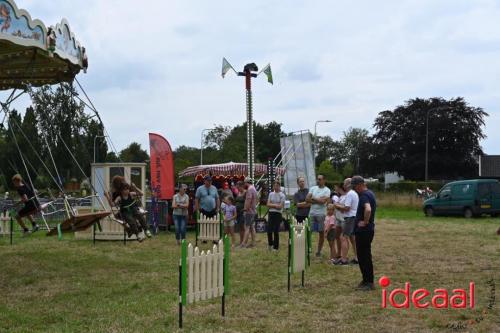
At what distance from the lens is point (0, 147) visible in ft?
147

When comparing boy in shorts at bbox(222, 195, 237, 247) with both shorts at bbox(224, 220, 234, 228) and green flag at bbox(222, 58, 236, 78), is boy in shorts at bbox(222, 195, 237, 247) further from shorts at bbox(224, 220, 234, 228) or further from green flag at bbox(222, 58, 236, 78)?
green flag at bbox(222, 58, 236, 78)

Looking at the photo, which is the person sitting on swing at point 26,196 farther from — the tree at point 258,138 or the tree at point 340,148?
the tree at point 340,148

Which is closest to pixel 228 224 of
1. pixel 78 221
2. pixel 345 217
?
pixel 345 217

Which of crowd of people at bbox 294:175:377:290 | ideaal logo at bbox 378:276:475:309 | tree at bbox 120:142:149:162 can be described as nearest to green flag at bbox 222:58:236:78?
crowd of people at bbox 294:175:377:290

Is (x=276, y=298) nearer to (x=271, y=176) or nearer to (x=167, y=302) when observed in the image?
(x=167, y=302)

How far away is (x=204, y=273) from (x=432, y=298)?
10.6 ft

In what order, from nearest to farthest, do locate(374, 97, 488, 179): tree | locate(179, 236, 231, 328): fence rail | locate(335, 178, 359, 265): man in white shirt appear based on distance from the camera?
locate(179, 236, 231, 328): fence rail → locate(335, 178, 359, 265): man in white shirt → locate(374, 97, 488, 179): tree

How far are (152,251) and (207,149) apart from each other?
237 ft

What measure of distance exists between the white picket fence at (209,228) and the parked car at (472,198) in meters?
15.2

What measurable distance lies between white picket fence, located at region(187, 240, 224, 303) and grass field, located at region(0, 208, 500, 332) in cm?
31

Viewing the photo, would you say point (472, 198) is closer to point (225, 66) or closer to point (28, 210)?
point (225, 66)

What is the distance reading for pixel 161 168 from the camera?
62.5 ft

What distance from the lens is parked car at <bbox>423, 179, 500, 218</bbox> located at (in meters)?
26.0

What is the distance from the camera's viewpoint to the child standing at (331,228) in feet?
38.9
